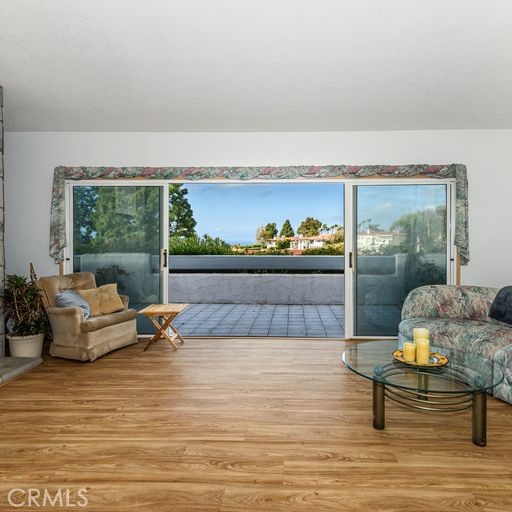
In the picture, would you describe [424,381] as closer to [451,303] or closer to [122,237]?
[451,303]

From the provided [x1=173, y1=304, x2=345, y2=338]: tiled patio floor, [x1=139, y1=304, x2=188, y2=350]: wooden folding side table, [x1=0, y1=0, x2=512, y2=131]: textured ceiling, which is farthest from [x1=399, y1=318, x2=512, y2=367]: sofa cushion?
[x1=139, y1=304, x2=188, y2=350]: wooden folding side table

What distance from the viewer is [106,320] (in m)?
3.91

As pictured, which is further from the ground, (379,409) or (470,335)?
(470,335)

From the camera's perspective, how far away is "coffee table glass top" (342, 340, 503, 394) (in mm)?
2156

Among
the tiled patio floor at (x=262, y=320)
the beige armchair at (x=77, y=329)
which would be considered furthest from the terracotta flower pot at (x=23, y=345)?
the tiled patio floor at (x=262, y=320)

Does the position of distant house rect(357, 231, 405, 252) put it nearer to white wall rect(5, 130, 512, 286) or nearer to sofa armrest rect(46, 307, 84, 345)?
white wall rect(5, 130, 512, 286)

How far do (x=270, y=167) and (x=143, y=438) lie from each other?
3345mm

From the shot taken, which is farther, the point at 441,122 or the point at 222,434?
the point at 441,122

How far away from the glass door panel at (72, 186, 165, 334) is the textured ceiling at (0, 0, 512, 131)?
888 mm

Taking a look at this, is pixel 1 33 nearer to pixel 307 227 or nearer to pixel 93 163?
pixel 93 163

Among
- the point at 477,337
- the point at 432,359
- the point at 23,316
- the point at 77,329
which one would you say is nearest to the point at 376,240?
the point at 477,337

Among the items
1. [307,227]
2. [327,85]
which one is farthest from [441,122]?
[307,227]

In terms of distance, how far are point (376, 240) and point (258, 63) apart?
265 centimetres

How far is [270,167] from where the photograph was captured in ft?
15.1
